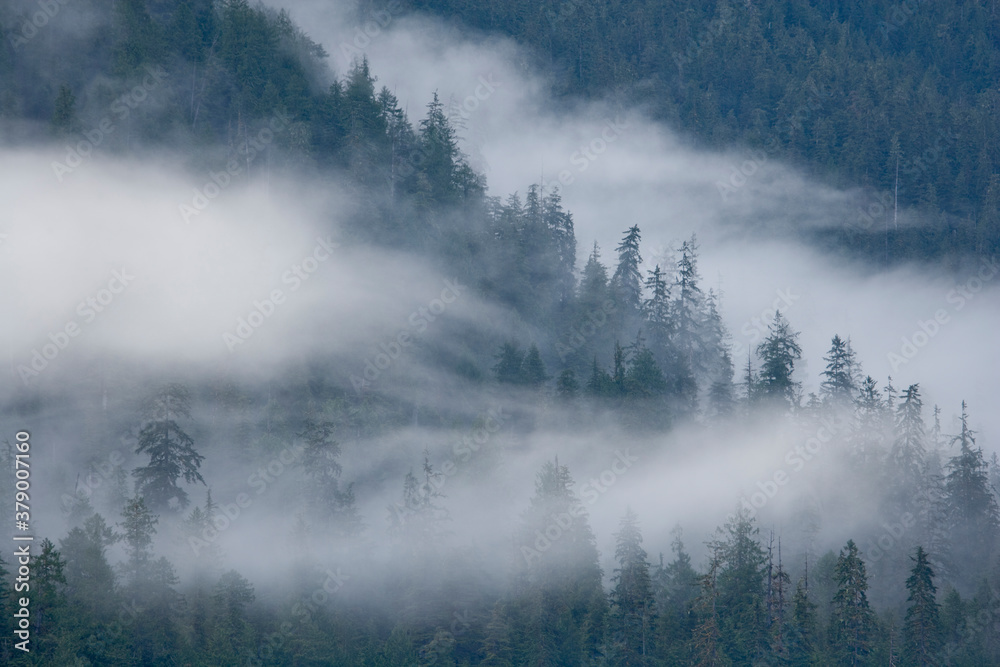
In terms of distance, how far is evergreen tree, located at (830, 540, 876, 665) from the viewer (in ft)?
218

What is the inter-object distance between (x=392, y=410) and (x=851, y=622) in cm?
3874

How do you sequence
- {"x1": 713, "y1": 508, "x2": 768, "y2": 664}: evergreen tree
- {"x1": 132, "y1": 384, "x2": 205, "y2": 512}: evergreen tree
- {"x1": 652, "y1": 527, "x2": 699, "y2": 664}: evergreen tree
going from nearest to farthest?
{"x1": 713, "y1": 508, "x2": 768, "y2": 664}: evergreen tree
{"x1": 652, "y1": 527, "x2": 699, "y2": 664}: evergreen tree
{"x1": 132, "y1": 384, "x2": 205, "y2": 512}: evergreen tree

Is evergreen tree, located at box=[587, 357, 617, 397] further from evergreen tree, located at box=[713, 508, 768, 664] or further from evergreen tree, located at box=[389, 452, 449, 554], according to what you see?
evergreen tree, located at box=[389, 452, 449, 554]

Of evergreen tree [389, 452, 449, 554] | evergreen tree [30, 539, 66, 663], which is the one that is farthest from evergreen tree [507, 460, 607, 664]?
evergreen tree [30, 539, 66, 663]

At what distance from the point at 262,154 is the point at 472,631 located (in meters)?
53.2

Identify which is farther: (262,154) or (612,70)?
(612,70)

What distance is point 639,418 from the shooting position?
9112 centimetres

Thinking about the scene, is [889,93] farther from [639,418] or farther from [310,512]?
[310,512]

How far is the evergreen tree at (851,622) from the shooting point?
66375 millimetres

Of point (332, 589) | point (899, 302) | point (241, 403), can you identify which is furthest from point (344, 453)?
point (899, 302)

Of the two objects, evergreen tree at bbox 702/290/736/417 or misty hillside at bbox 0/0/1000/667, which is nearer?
misty hillside at bbox 0/0/1000/667

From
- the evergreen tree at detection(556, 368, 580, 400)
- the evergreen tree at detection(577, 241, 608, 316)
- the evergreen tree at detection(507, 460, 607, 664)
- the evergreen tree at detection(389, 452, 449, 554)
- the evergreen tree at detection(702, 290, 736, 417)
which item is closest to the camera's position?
the evergreen tree at detection(507, 460, 607, 664)

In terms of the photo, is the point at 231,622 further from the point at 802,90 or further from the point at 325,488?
the point at 802,90

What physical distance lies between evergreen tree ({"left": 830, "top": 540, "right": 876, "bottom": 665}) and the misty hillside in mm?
240
